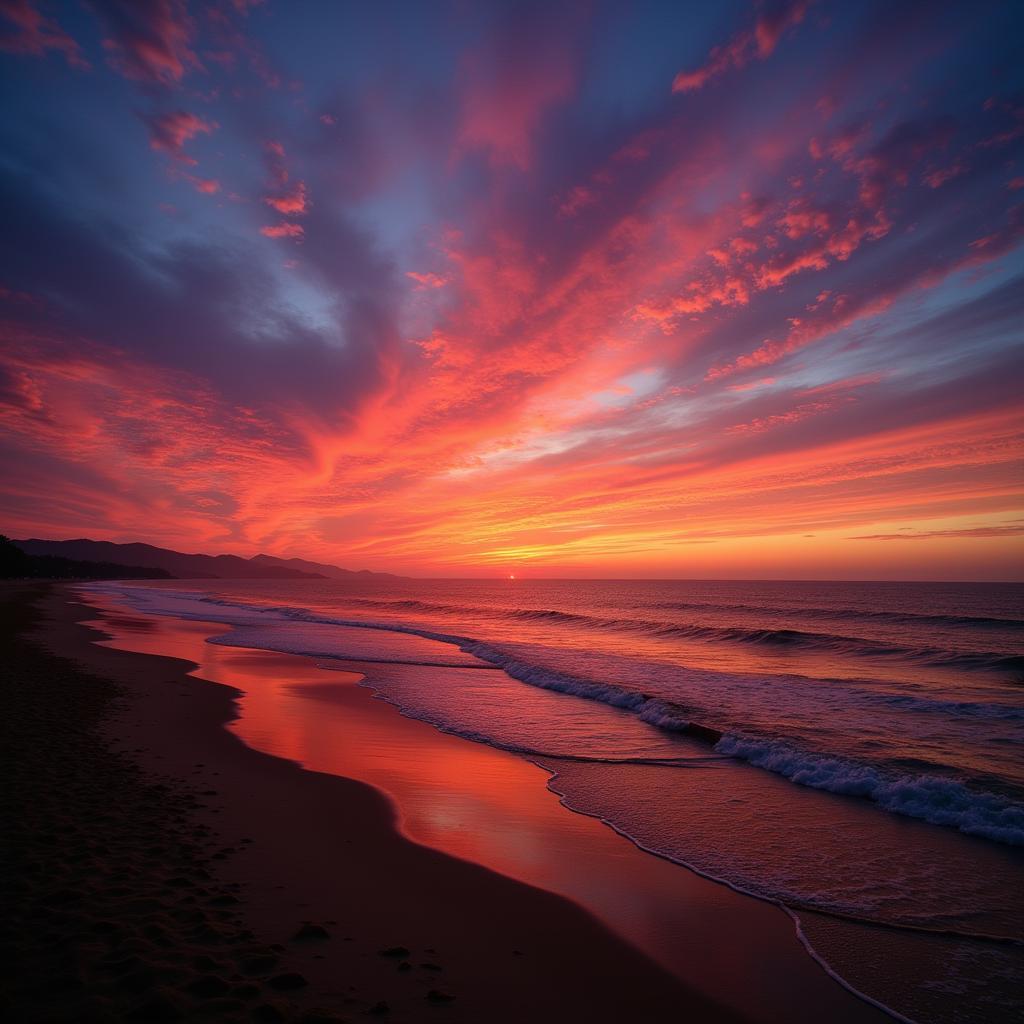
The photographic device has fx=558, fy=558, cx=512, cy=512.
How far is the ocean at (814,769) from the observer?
5.73m

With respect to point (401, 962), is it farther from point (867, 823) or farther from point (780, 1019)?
point (867, 823)

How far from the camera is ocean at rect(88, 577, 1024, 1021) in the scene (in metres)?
5.73

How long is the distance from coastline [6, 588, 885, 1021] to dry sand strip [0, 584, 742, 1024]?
21mm

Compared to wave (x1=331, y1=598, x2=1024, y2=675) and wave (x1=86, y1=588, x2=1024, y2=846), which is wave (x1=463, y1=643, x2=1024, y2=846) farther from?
wave (x1=331, y1=598, x2=1024, y2=675)

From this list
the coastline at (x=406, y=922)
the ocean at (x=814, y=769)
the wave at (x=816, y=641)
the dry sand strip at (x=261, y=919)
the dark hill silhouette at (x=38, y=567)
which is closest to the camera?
the dry sand strip at (x=261, y=919)

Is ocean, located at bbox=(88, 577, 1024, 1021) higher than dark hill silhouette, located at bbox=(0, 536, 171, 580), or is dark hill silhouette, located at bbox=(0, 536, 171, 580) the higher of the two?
dark hill silhouette, located at bbox=(0, 536, 171, 580)

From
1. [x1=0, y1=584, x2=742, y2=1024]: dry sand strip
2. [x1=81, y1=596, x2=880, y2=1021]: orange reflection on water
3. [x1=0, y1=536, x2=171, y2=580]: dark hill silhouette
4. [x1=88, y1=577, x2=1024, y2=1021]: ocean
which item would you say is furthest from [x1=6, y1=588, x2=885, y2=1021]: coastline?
[x1=0, y1=536, x2=171, y2=580]: dark hill silhouette

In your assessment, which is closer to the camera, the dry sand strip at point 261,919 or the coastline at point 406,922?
the dry sand strip at point 261,919

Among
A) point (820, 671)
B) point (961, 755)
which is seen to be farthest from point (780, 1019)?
point (820, 671)

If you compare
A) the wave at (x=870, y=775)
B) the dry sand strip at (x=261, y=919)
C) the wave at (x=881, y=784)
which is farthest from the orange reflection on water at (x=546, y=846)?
the wave at (x=881, y=784)

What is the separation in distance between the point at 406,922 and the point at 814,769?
8.57m

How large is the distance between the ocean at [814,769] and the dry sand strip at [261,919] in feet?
8.05

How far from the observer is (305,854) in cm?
648

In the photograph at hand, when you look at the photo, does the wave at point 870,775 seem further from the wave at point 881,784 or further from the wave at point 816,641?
the wave at point 816,641
